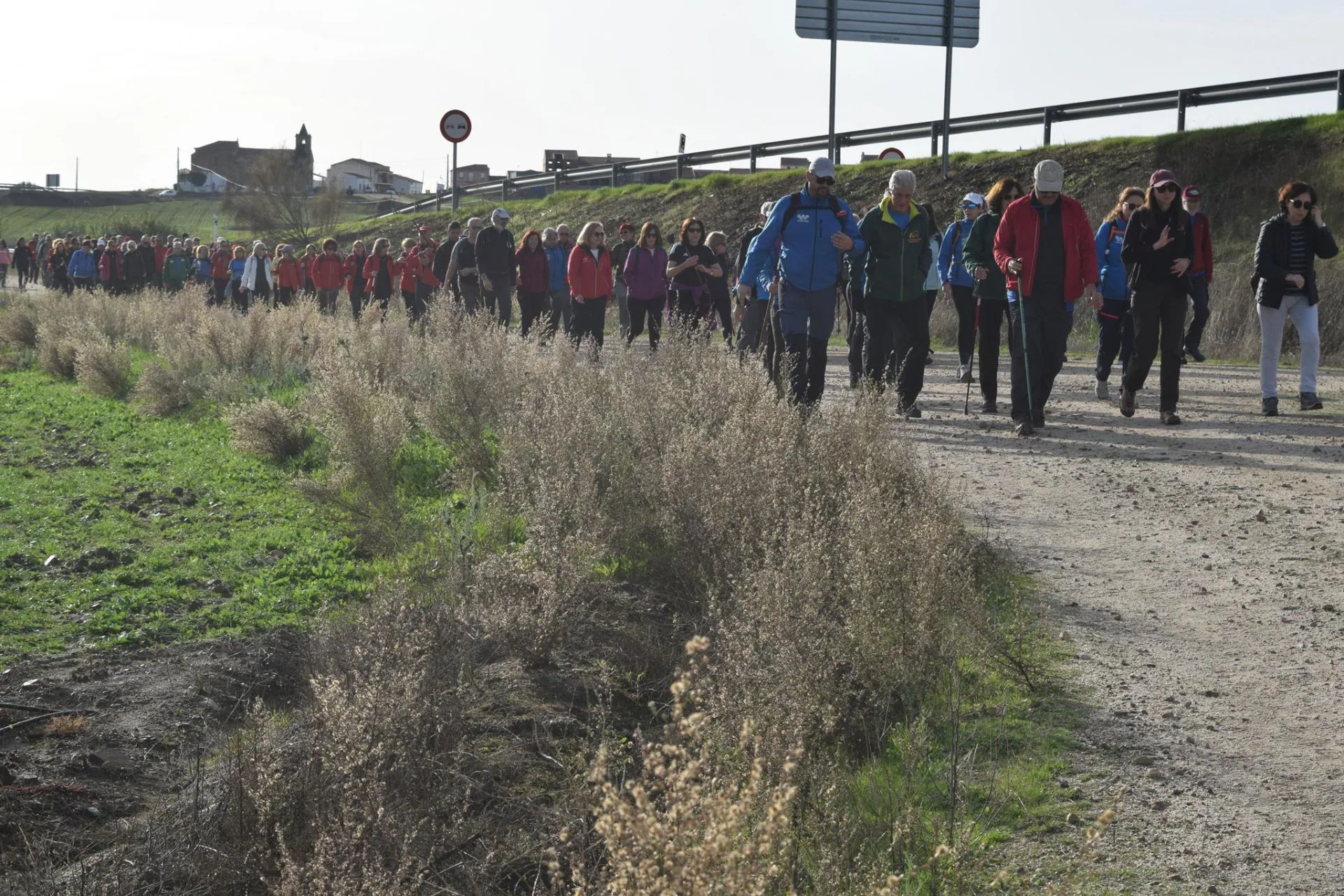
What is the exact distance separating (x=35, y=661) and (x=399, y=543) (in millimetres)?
2628

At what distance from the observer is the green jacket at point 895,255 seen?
12.3m

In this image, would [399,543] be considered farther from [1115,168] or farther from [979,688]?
[1115,168]

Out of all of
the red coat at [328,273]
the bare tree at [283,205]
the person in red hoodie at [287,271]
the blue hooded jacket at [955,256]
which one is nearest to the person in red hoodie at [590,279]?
the blue hooded jacket at [955,256]

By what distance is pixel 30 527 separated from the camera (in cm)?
1099

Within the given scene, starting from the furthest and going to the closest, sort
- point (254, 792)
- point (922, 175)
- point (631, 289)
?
1. point (922, 175)
2. point (631, 289)
3. point (254, 792)

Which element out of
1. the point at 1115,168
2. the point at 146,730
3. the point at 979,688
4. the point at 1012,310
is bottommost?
the point at 146,730

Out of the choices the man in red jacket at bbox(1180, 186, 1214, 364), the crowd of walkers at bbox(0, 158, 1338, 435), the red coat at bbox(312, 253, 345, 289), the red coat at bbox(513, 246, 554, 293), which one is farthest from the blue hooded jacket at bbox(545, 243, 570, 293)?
the red coat at bbox(312, 253, 345, 289)

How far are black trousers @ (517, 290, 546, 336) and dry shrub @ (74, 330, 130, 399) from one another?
18.0 feet

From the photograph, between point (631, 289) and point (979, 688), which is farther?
point (631, 289)

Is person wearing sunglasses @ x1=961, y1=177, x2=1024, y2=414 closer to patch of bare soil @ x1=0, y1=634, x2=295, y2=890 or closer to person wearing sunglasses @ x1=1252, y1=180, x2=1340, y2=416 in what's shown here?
person wearing sunglasses @ x1=1252, y1=180, x2=1340, y2=416

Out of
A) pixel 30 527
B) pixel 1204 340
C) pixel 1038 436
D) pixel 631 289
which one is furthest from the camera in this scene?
pixel 1204 340

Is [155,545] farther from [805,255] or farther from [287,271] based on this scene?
[287,271]

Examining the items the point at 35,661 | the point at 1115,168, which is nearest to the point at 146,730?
the point at 35,661

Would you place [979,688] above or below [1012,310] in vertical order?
below
